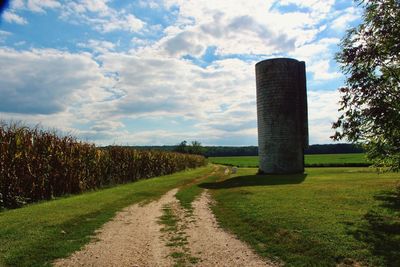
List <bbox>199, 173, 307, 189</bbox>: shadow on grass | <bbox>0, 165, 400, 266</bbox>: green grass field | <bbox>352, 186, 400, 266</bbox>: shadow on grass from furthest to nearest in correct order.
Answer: <bbox>199, 173, 307, 189</bbox>: shadow on grass → <bbox>0, 165, 400, 266</bbox>: green grass field → <bbox>352, 186, 400, 266</bbox>: shadow on grass

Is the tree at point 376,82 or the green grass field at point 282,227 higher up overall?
the tree at point 376,82

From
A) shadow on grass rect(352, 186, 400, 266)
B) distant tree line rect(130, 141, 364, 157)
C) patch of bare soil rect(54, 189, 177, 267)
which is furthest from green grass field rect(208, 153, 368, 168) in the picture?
patch of bare soil rect(54, 189, 177, 267)

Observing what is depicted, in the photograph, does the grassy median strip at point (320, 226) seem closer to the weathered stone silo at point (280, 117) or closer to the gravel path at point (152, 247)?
the gravel path at point (152, 247)

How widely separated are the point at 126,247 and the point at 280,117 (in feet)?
97.9

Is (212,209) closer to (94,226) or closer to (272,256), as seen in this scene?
(94,226)

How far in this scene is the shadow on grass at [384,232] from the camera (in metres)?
8.04

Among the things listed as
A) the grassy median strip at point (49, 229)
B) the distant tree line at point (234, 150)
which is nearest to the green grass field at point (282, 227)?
the grassy median strip at point (49, 229)

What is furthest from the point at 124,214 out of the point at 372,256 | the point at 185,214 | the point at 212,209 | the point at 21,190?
the point at 372,256

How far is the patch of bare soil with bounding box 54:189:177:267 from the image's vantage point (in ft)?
26.1

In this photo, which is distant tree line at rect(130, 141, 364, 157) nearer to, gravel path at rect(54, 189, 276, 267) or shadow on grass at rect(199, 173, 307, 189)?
shadow on grass at rect(199, 173, 307, 189)

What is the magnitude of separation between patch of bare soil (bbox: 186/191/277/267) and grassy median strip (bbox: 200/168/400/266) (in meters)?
0.34

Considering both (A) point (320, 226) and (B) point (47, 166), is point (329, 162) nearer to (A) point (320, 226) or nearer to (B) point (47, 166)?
(B) point (47, 166)

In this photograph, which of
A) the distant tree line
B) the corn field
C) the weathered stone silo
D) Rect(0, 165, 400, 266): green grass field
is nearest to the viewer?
Rect(0, 165, 400, 266): green grass field

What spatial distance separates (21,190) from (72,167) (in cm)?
452
